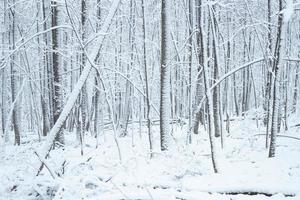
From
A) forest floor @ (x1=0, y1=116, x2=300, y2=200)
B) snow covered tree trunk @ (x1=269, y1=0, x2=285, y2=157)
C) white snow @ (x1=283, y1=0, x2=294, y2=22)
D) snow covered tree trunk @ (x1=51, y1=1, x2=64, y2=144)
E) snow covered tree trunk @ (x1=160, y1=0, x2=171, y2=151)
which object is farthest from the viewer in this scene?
snow covered tree trunk @ (x1=51, y1=1, x2=64, y2=144)

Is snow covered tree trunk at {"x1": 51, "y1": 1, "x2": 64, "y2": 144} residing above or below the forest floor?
above

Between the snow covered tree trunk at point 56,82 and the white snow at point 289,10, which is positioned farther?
the snow covered tree trunk at point 56,82

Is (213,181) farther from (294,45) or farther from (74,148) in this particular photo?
(294,45)

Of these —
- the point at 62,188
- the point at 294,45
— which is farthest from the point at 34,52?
the point at 62,188

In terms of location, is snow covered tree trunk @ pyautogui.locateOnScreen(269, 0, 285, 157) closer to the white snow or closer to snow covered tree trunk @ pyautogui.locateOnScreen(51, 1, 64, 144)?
the white snow

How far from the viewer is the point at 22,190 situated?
8148mm

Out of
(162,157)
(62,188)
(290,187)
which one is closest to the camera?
(290,187)

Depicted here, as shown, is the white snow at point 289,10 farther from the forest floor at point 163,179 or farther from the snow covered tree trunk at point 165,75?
the snow covered tree trunk at point 165,75

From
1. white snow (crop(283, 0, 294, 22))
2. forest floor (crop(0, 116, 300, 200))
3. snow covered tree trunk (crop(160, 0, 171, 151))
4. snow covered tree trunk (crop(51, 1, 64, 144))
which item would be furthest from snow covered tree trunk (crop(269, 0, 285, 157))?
snow covered tree trunk (crop(51, 1, 64, 144))

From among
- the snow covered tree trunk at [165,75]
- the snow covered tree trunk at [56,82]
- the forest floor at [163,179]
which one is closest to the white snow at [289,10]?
the forest floor at [163,179]

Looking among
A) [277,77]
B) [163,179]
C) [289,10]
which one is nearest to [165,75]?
[277,77]

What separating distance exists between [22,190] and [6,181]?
1.73ft

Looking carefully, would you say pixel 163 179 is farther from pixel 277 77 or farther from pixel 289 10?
pixel 289 10

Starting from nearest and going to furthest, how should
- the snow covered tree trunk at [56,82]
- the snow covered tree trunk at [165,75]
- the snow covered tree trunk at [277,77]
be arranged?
the snow covered tree trunk at [277,77], the snow covered tree trunk at [165,75], the snow covered tree trunk at [56,82]
